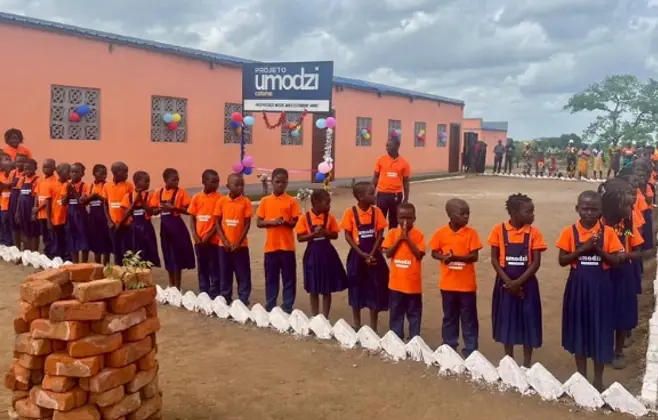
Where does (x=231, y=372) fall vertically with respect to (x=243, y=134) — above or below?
below

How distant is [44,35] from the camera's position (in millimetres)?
12742

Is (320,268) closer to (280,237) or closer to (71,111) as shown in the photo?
(280,237)

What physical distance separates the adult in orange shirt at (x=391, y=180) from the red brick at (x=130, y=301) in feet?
16.7

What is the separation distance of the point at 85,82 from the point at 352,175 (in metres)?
11.6

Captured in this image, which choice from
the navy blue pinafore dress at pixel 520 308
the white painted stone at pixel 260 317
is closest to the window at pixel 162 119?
the white painted stone at pixel 260 317

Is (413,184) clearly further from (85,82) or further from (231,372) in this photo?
(231,372)

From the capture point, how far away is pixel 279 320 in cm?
562

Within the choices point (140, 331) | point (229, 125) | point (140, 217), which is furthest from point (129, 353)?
point (229, 125)

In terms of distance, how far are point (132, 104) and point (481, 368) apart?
11996mm

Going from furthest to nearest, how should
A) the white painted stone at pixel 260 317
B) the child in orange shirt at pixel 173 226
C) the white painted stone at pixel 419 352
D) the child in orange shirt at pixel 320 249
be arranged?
the child in orange shirt at pixel 173 226, the white painted stone at pixel 260 317, the child in orange shirt at pixel 320 249, the white painted stone at pixel 419 352

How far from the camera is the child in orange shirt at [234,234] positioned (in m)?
6.07

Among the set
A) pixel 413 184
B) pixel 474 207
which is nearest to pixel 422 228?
pixel 474 207

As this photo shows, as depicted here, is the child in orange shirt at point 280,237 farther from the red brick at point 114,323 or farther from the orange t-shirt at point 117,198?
the red brick at point 114,323

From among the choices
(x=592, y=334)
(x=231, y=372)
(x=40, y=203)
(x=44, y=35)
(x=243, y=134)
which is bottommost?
(x=231, y=372)
